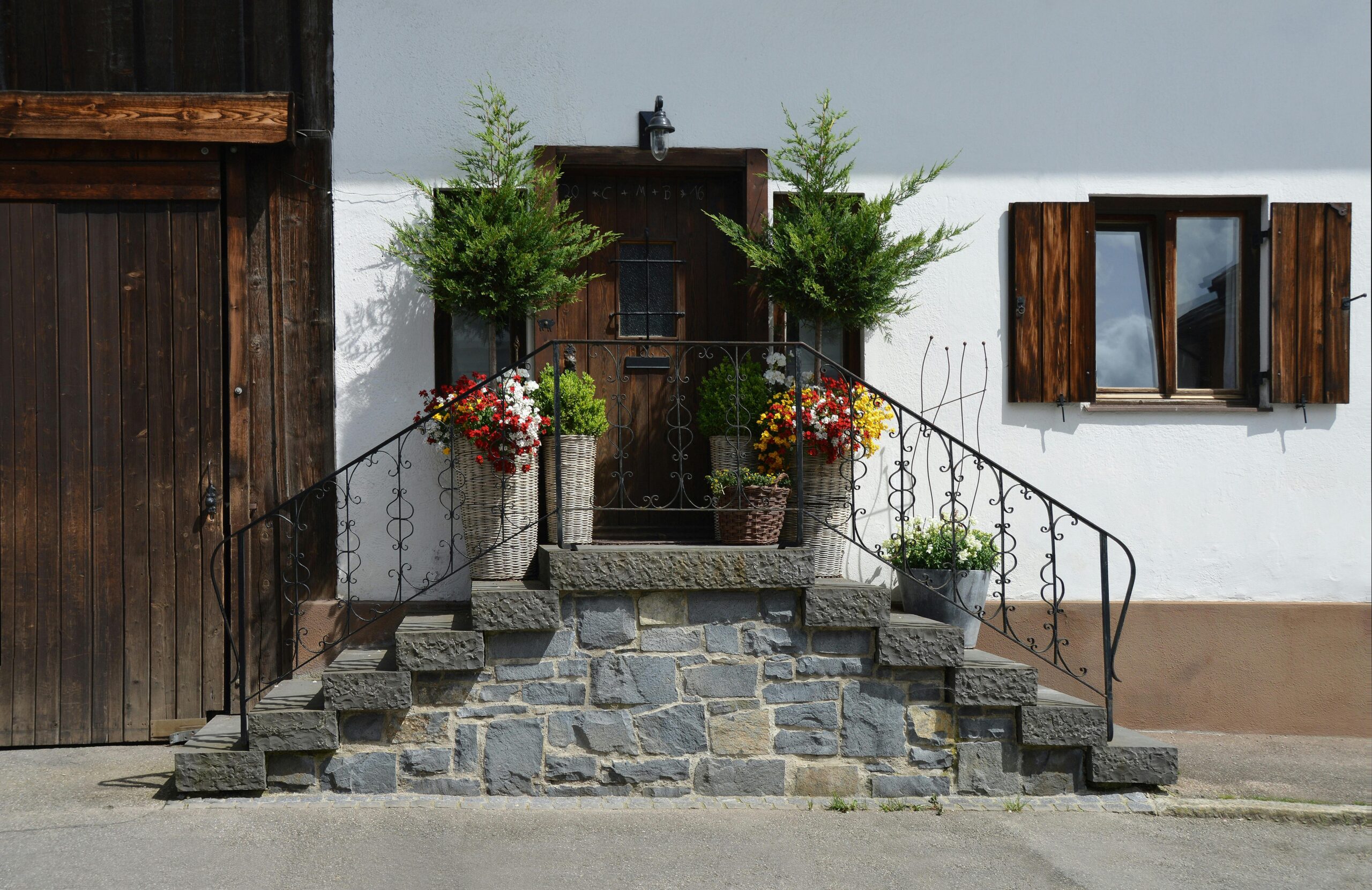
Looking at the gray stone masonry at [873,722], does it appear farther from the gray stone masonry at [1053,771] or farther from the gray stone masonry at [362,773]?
the gray stone masonry at [362,773]

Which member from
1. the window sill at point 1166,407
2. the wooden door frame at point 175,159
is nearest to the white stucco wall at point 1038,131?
the window sill at point 1166,407

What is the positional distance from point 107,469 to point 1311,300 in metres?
6.44

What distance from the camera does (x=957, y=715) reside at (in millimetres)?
4629

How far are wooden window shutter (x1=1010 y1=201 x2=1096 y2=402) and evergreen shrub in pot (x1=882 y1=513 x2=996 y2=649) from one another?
0.90 m

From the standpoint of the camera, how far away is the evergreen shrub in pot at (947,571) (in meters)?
Answer: 5.20

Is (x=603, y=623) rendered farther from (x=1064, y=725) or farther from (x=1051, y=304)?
(x=1051, y=304)

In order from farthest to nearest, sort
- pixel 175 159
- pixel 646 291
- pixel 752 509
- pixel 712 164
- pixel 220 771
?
pixel 646 291 → pixel 712 164 → pixel 175 159 → pixel 752 509 → pixel 220 771

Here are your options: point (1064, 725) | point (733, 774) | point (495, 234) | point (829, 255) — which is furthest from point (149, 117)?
point (1064, 725)

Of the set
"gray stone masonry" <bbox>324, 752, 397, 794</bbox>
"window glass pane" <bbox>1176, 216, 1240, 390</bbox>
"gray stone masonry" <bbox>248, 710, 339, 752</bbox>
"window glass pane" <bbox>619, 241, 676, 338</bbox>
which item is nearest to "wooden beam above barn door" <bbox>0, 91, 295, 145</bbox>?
"window glass pane" <bbox>619, 241, 676, 338</bbox>

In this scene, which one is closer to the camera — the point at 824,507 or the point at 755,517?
the point at 755,517

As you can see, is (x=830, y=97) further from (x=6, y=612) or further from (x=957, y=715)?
(x=6, y=612)

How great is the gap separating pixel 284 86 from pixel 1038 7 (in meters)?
4.05

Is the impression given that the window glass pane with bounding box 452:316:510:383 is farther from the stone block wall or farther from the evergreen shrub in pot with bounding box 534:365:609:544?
the stone block wall

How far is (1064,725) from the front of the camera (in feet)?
14.9
